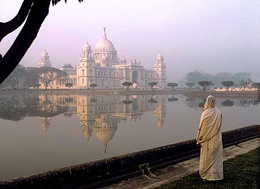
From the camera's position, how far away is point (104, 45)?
79938 millimetres

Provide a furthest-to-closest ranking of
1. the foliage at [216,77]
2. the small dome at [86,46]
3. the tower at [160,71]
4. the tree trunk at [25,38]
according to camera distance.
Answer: the foliage at [216,77]
the tower at [160,71]
the small dome at [86,46]
the tree trunk at [25,38]

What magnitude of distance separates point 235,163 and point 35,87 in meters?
58.6

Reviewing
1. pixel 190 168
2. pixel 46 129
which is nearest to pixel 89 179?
pixel 190 168

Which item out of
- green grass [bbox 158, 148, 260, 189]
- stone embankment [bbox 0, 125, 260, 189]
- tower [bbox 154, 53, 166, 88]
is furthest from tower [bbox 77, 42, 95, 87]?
green grass [bbox 158, 148, 260, 189]

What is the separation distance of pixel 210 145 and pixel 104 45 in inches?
3088

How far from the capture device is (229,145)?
6215 millimetres

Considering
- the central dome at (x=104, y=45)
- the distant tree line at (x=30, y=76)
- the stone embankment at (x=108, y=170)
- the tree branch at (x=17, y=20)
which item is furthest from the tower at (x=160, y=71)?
the tree branch at (x=17, y=20)

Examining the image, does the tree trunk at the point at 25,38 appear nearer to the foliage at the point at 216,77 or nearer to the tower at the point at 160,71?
the tower at the point at 160,71

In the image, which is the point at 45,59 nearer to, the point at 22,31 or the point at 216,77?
the point at 216,77

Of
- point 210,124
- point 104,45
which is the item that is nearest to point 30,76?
point 104,45

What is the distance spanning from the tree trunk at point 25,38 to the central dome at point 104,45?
78152 mm

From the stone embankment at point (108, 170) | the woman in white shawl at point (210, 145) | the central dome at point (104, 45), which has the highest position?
the central dome at point (104, 45)

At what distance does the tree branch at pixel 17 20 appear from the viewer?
93.6 inches

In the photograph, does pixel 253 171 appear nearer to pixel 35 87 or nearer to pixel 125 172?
pixel 125 172
